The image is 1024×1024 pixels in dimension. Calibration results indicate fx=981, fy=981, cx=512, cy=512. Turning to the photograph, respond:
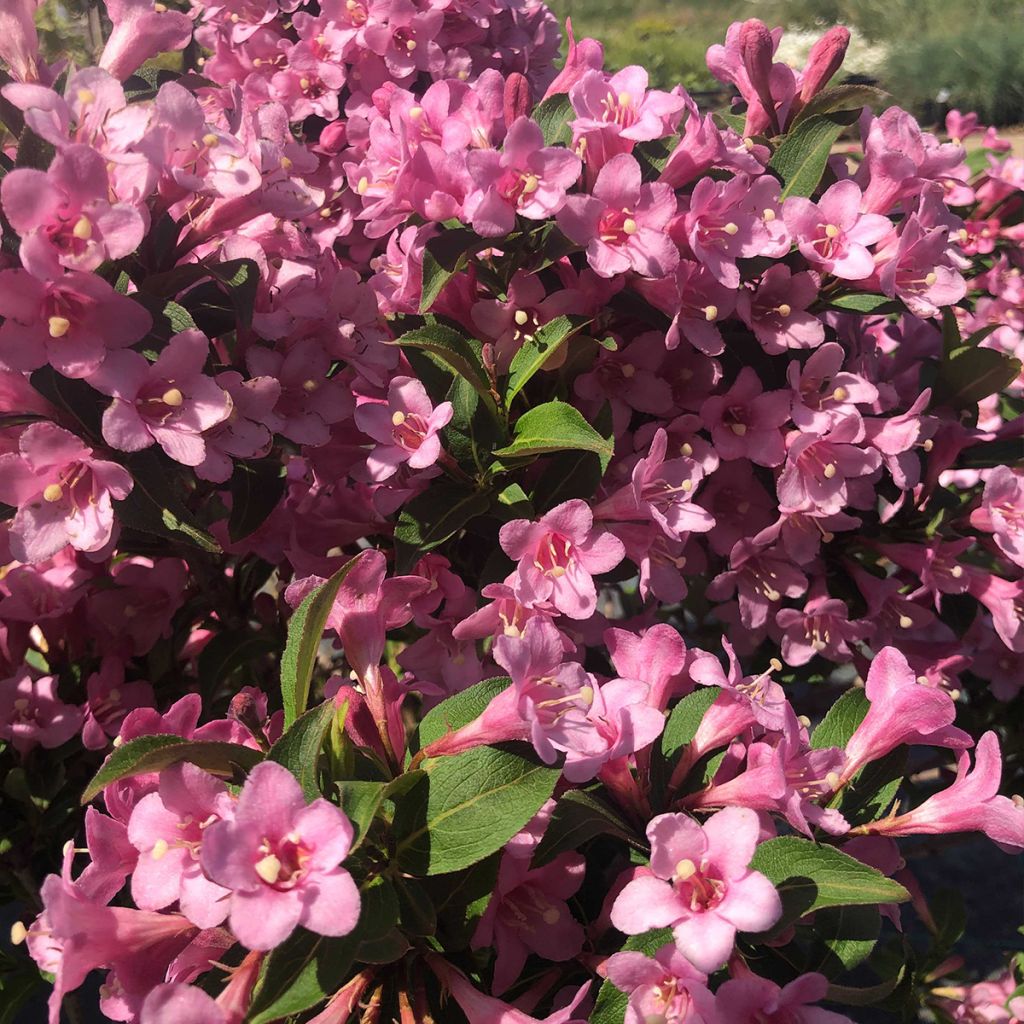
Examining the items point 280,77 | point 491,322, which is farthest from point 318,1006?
point 280,77

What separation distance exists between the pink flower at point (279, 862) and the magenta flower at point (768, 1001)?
419 millimetres

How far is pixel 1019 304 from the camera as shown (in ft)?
9.02

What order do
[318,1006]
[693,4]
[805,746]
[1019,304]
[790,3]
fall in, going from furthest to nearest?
[693,4], [790,3], [1019,304], [805,746], [318,1006]

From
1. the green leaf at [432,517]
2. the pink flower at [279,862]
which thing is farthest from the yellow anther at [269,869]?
the green leaf at [432,517]

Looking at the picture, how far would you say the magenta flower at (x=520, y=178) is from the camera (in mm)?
1389

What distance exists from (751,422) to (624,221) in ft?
1.36

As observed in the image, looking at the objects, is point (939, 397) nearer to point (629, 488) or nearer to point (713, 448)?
point (713, 448)

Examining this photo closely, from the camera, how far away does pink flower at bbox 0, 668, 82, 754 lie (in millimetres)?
1678

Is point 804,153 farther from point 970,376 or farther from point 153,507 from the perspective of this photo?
point 153,507

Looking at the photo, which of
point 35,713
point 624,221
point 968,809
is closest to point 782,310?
point 624,221

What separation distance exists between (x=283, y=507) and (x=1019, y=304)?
2.15 meters

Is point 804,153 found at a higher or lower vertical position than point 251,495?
higher

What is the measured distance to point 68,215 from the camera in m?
1.16

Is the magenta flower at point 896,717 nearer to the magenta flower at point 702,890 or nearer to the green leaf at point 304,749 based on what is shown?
the magenta flower at point 702,890
